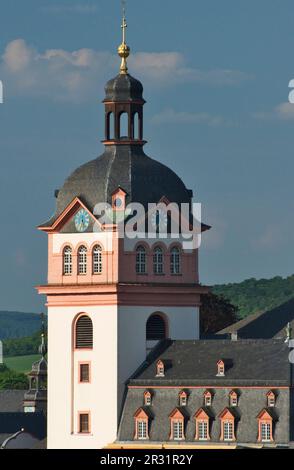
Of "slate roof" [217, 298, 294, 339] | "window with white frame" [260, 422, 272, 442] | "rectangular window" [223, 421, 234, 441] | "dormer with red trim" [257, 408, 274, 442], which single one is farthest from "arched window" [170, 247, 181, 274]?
"slate roof" [217, 298, 294, 339]

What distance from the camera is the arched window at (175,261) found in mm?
136450

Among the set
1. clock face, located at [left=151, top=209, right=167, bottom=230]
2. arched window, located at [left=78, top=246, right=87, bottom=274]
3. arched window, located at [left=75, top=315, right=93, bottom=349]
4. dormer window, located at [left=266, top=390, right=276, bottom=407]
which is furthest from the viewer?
arched window, located at [left=78, top=246, right=87, bottom=274]

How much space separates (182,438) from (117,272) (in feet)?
32.9

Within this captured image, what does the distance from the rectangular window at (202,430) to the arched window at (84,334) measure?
883 cm

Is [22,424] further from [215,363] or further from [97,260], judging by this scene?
[215,363]

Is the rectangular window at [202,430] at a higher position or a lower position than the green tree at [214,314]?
lower

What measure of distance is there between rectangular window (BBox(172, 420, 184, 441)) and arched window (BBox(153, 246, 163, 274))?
9.43m

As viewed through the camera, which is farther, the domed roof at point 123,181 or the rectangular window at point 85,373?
the rectangular window at point 85,373

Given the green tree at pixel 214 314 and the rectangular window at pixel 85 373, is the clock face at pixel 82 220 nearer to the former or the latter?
the rectangular window at pixel 85 373

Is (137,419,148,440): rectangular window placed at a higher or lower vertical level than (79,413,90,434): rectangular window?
lower

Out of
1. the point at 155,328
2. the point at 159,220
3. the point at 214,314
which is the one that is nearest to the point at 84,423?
the point at 155,328

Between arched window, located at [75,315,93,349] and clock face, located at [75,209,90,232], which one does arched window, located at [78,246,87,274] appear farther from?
arched window, located at [75,315,93,349]

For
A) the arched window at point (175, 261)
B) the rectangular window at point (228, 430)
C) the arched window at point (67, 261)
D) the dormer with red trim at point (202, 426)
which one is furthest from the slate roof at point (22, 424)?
the rectangular window at point (228, 430)

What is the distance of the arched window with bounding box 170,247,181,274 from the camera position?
13645 cm
